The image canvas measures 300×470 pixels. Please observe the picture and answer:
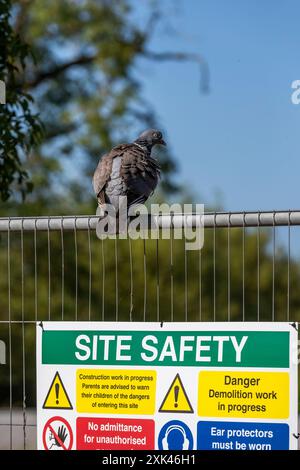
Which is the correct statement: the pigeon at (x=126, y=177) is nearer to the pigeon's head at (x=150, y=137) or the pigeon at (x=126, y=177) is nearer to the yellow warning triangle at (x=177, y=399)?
the yellow warning triangle at (x=177, y=399)

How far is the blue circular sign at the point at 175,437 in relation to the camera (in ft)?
15.5

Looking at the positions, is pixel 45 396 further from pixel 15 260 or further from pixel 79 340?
pixel 15 260

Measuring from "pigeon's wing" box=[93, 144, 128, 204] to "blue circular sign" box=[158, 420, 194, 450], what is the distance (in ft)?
4.27

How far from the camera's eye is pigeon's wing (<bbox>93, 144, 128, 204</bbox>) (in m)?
5.46

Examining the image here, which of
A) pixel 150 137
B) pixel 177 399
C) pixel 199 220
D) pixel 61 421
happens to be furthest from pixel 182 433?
pixel 150 137

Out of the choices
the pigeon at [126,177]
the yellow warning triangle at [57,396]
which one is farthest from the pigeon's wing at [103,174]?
the yellow warning triangle at [57,396]

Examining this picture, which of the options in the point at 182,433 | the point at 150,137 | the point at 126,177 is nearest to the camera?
the point at 182,433

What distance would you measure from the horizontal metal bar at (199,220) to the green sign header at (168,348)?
52 centimetres

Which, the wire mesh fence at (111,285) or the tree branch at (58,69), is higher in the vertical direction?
the tree branch at (58,69)

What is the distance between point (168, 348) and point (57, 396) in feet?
2.17

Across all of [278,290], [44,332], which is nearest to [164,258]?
[278,290]

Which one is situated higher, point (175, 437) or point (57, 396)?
point (57, 396)

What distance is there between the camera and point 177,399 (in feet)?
15.6

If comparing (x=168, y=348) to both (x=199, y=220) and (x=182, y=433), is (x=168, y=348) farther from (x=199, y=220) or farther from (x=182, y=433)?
(x=199, y=220)
